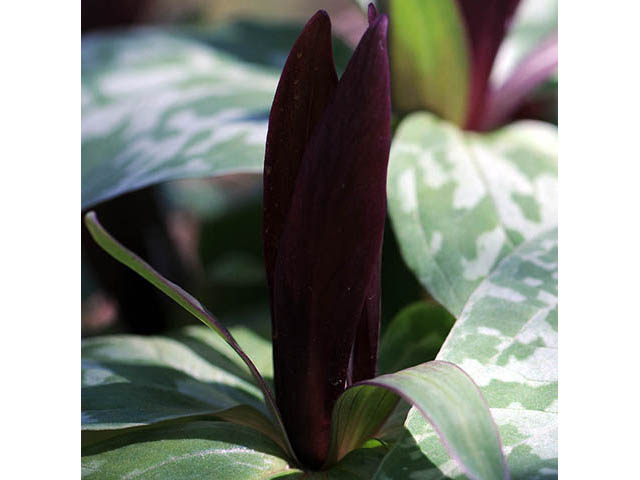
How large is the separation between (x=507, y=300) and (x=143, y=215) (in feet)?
1.95

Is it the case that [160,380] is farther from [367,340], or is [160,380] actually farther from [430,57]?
[430,57]

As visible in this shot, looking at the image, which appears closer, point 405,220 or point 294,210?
point 294,210

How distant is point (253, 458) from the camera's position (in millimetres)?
379

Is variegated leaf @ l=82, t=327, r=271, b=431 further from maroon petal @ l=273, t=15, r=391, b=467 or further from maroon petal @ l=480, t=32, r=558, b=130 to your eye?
maroon petal @ l=480, t=32, r=558, b=130

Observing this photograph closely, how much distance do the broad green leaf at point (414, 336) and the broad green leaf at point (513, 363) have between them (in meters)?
0.07

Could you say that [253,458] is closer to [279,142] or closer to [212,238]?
[279,142]

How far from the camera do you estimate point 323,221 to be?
1.09ft

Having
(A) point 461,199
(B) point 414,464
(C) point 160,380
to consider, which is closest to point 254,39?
(A) point 461,199

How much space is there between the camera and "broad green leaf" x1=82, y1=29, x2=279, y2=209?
533 millimetres

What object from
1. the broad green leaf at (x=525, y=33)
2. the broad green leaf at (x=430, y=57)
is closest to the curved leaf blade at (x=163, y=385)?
the broad green leaf at (x=430, y=57)

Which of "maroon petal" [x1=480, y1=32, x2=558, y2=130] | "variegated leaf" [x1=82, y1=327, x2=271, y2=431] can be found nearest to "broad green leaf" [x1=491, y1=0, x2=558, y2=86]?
"maroon petal" [x1=480, y1=32, x2=558, y2=130]

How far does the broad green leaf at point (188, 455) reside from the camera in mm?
368

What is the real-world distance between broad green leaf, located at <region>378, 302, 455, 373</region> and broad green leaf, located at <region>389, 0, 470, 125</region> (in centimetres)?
22
